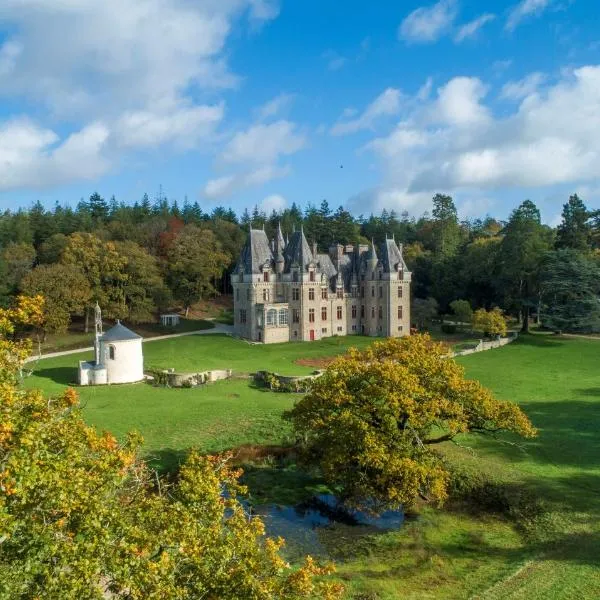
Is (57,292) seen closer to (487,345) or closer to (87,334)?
(87,334)

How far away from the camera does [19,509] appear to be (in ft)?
31.8

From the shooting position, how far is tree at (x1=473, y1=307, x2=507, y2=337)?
60.1 metres

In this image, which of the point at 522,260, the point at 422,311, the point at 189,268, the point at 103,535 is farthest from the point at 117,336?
the point at 522,260

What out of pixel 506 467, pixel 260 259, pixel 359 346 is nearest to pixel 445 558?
pixel 506 467

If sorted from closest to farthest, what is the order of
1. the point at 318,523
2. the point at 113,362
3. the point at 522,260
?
the point at 318,523, the point at 113,362, the point at 522,260

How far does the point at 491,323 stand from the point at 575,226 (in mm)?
19991

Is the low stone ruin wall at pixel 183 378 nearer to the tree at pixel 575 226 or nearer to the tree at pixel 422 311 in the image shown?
the tree at pixel 422 311

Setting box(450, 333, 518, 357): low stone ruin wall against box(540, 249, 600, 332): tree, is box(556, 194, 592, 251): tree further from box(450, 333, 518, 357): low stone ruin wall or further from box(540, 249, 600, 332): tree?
box(450, 333, 518, 357): low stone ruin wall

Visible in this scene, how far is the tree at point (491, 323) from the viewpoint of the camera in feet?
197

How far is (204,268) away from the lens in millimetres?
77438

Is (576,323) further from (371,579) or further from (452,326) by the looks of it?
(371,579)

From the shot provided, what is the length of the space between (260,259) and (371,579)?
4941cm

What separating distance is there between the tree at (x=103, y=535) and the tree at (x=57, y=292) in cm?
4919

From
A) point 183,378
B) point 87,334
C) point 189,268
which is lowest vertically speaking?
point 183,378
